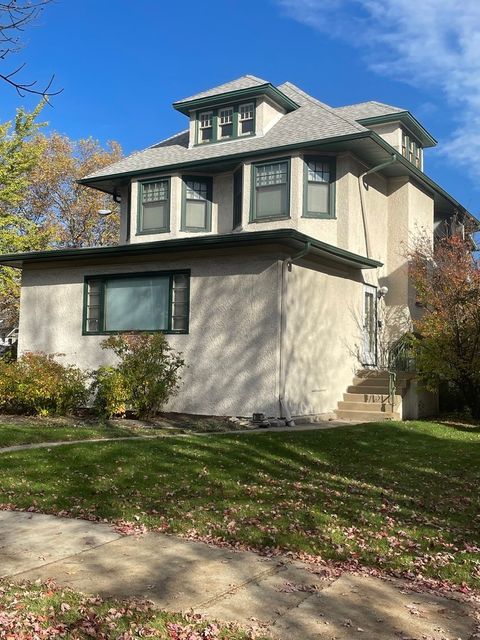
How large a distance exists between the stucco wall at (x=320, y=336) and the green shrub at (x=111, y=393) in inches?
132

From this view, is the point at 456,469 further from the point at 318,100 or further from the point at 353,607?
the point at 318,100

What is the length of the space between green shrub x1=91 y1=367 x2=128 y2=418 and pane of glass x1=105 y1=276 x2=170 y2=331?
6.09ft

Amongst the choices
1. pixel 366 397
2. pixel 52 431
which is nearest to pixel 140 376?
pixel 52 431

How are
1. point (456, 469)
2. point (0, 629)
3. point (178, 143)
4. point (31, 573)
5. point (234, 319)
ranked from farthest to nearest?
point (178, 143) < point (234, 319) < point (456, 469) < point (31, 573) < point (0, 629)

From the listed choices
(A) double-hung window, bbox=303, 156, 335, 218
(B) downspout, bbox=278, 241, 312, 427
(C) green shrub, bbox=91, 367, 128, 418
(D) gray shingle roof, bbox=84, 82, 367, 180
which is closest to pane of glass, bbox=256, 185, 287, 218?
(A) double-hung window, bbox=303, 156, 335, 218

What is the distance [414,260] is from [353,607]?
14.3 metres

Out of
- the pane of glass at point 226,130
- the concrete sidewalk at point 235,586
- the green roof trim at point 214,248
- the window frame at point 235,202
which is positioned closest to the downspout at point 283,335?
the green roof trim at point 214,248

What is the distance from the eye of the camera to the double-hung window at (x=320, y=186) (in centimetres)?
1608

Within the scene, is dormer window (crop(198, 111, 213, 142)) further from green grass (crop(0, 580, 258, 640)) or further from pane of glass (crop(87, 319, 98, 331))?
green grass (crop(0, 580, 258, 640))

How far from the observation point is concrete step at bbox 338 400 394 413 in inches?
578

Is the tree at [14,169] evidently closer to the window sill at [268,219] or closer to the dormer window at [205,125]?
the dormer window at [205,125]

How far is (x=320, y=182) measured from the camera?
53.1 ft

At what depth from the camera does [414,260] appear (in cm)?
1719

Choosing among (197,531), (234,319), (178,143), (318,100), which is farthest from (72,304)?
(197,531)
